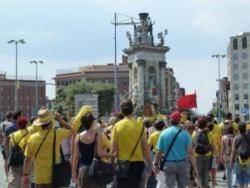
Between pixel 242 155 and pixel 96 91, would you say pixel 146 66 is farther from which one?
pixel 242 155

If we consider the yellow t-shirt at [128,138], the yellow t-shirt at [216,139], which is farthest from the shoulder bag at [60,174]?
the yellow t-shirt at [216,139]

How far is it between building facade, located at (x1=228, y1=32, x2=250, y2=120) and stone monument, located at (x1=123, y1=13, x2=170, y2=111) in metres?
68.0

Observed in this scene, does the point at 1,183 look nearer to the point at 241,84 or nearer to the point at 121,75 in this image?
the point at 121,75

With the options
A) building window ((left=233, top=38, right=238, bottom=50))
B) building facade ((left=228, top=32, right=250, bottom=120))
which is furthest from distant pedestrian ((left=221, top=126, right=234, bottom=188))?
building window ((left=233, top=38, right=238, bottom=50))

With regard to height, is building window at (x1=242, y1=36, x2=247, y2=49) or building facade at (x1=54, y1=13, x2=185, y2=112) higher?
building window at (x1=242, y1=36, x2=247, y2=49)

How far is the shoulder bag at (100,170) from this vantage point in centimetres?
968

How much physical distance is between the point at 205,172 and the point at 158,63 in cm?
10856

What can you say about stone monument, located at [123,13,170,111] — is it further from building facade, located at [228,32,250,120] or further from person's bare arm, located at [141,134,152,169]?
person's bare arm, located at [141,134,152,169]

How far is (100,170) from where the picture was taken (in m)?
9.68

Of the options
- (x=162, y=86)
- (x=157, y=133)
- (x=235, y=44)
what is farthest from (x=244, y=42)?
(x=157, y=133)

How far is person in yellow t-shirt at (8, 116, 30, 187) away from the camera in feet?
41.1

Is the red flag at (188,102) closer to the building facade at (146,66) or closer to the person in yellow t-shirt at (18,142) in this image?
the person in yellow t-shirt at (18,142)

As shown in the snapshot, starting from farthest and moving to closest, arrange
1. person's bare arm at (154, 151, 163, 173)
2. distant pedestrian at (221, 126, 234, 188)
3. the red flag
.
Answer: the red flag → distant pedestrian at (221, 126, 234, 188) → person's bare arm at (154, 151, 163, 173)

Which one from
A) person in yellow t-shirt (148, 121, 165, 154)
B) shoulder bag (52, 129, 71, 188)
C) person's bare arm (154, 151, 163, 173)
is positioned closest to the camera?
shoulder bag (52, 129, 71, 188)
